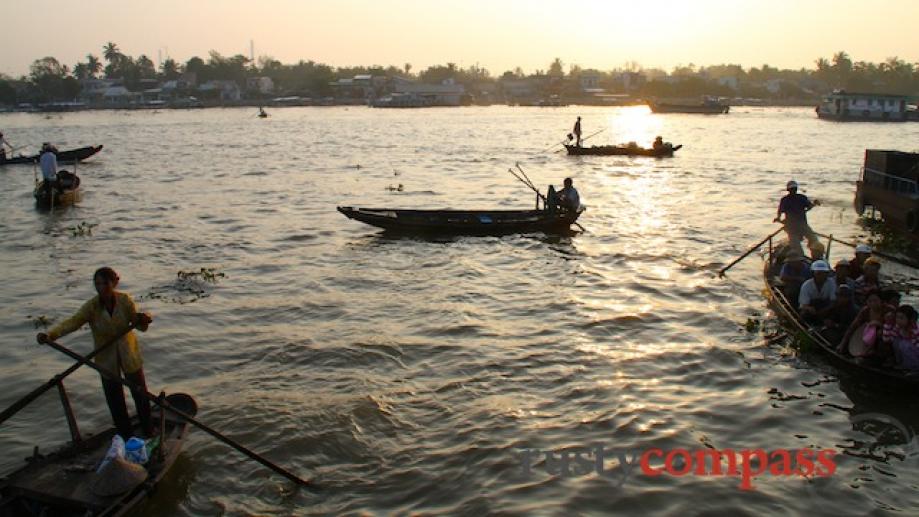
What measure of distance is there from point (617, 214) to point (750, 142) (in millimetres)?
37533

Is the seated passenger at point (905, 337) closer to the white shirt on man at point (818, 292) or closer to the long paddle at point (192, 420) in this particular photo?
the white shirt on man at point (818, 292)

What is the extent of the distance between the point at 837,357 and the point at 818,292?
4.97 feet

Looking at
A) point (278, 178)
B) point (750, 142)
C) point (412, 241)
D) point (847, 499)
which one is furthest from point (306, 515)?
point (750, 142)

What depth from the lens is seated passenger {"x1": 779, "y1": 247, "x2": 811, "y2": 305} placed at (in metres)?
11.7

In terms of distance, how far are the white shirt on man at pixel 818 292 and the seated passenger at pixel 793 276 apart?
85 cm

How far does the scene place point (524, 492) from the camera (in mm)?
7531

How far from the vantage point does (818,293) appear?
10664 mm

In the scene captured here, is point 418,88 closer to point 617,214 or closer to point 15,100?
point 15,100

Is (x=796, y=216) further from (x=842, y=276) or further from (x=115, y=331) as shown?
(x=115, y=331)

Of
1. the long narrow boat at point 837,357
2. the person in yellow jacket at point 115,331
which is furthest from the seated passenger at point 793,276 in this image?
the person in yellow jacket at point 115,331

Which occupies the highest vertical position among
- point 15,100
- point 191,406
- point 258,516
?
point 15,100

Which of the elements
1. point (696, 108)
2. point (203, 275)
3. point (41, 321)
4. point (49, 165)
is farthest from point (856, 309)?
point (696, 108)

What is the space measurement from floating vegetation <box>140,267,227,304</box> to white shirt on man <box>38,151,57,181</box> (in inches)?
475

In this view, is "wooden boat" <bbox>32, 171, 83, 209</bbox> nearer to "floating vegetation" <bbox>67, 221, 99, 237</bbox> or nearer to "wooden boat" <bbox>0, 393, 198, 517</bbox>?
"floating vegetation" <bbox>67, 221, 99, 237</bbox>
